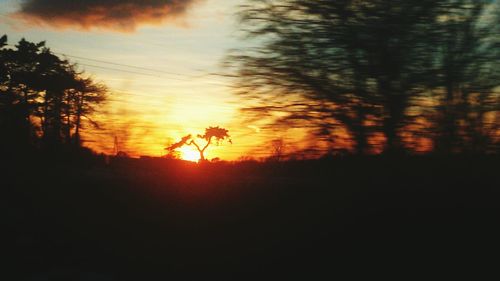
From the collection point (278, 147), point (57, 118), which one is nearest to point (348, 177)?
point (278, 147)

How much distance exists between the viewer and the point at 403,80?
793 centimetres

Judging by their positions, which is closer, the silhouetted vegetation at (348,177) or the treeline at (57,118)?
the silhouetted vegetation at (348,177)

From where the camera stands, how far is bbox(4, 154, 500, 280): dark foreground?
285 inches

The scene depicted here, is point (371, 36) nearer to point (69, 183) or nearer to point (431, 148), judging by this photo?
point (431, 148)

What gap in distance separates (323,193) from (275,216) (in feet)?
2.75

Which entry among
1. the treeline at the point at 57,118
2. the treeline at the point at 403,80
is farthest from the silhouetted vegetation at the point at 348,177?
the treeline at the point at 57,118

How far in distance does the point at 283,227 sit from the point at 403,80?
2.86 meters

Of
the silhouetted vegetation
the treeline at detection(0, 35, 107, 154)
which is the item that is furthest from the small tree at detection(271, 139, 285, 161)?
the treeline at detection(0, 35, 107, 154)

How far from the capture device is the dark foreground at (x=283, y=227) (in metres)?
7.25

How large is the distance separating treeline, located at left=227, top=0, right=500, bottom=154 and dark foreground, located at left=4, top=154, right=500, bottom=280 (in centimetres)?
39

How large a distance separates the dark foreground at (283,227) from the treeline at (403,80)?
392 millimetres

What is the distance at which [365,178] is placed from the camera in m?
8.05

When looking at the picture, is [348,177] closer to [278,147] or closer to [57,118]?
[278,147]

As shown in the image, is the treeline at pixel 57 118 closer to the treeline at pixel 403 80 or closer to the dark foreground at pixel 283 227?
the dark foreground at pixel 283 227
